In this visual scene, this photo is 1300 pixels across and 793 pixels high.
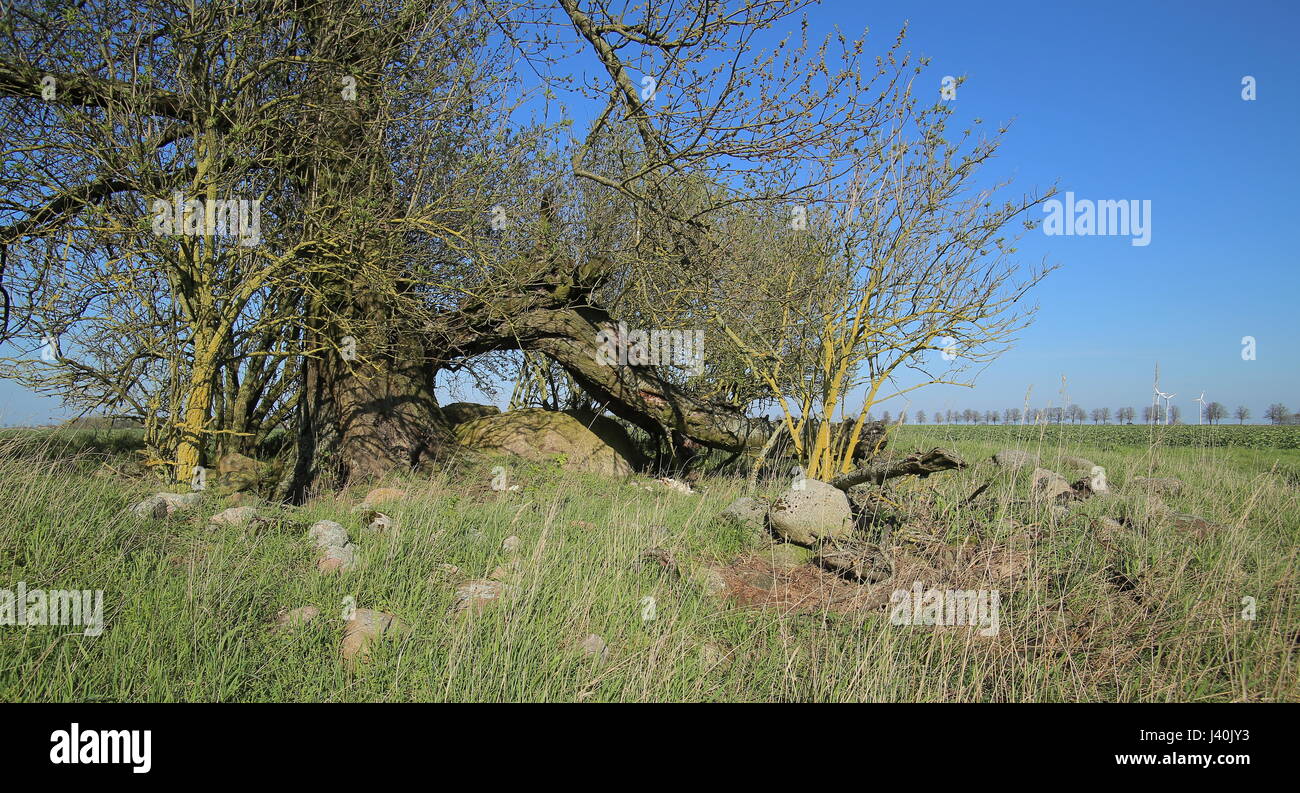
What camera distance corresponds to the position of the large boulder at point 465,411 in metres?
11.7

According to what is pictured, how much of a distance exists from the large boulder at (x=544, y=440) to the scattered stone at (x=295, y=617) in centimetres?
660

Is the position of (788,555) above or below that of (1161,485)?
below

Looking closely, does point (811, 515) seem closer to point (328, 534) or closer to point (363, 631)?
point (363, 631)

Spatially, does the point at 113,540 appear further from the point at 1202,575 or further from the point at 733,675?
the point at 1202,575

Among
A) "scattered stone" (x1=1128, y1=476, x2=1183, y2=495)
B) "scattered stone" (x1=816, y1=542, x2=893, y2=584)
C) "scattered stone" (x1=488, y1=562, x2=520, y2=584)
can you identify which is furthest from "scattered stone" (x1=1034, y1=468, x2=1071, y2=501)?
"scattered stone" (x1=488, y1=562, x2=520, y2=584)

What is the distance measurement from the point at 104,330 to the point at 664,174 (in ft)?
20.0

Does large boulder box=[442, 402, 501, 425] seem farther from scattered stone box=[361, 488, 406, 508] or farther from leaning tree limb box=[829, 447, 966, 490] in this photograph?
leaning tree limb box=[829, 447, 966, 490]

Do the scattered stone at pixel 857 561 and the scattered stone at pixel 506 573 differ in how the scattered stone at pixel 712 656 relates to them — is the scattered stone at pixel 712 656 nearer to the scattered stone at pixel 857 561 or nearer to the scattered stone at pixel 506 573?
the scattered stone at pixel 506 573

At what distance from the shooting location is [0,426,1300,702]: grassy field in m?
3.07

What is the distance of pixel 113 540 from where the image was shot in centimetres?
406

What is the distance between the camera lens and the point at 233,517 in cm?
479

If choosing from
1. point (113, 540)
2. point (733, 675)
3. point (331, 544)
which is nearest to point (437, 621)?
point (331, 544)

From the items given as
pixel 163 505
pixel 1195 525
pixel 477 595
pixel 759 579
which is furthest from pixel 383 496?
pixel 1195 525

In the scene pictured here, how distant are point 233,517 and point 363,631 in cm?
208
